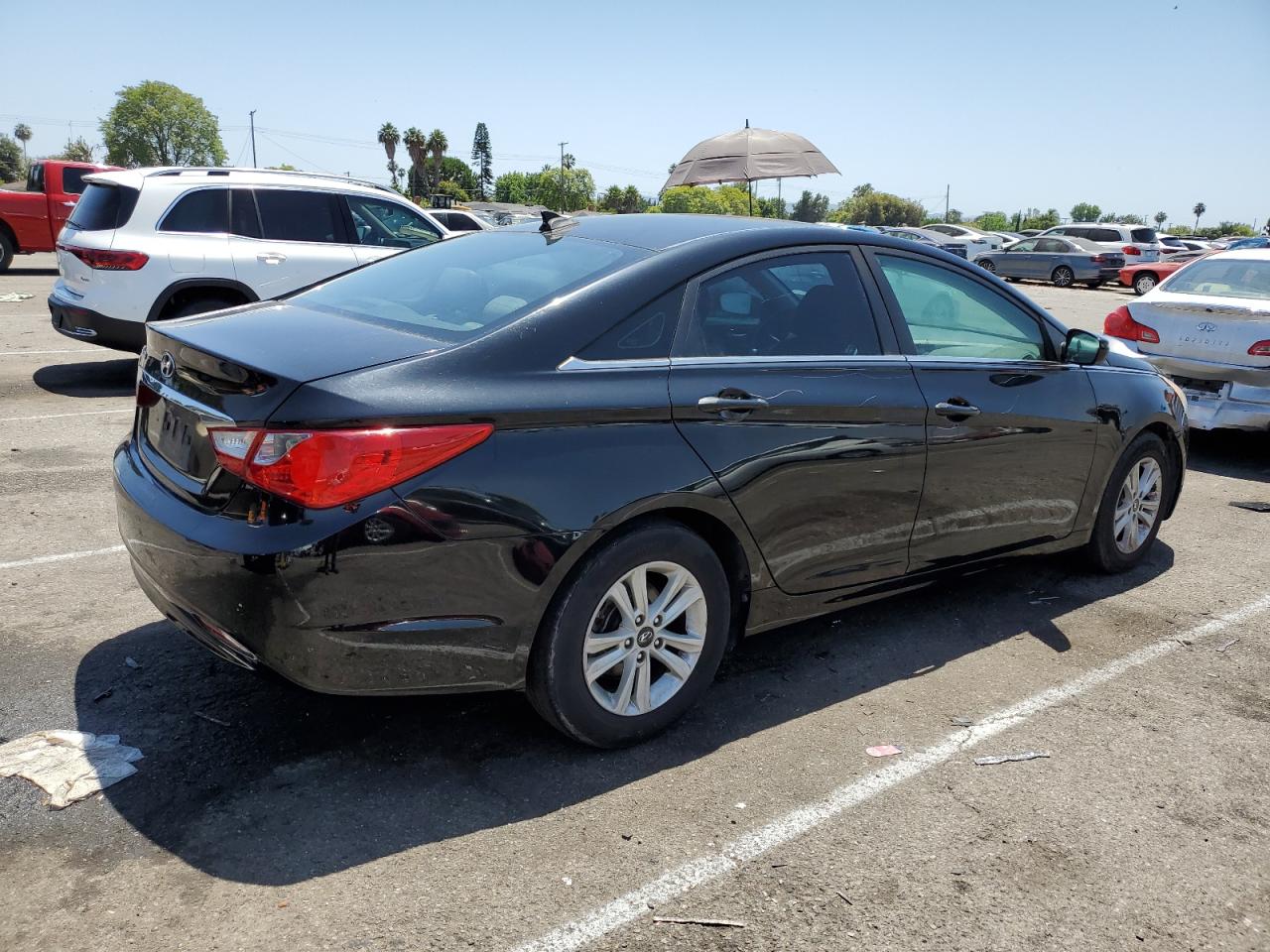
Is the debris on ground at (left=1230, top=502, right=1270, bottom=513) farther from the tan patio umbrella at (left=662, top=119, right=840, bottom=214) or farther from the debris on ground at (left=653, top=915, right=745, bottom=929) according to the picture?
the tan patio umbrella at (left=662, top=119, right=840, bottom=214)

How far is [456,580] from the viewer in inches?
115

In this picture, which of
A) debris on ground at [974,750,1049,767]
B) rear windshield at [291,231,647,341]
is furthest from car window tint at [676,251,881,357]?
debris on ground at [974,750,1049,767]

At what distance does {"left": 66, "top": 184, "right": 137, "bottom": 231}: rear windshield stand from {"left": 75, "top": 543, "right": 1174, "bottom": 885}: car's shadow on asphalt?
5.75 m

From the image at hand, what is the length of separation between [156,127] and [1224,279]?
133958 mm

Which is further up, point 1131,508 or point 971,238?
point 971,238

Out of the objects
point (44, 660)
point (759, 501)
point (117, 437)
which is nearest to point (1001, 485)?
point (759, 501)

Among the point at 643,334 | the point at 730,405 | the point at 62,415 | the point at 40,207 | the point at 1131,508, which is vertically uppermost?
the point at 40,207

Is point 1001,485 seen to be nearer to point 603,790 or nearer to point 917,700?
point 917,700

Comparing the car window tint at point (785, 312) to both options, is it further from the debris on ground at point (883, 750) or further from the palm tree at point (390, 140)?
the palm tree at point (390, 140)

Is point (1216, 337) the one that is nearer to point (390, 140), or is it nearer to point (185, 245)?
point (185, 245)

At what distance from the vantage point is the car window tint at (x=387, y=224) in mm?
9688

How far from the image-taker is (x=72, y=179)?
62.6ft

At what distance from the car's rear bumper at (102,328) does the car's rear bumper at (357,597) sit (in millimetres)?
6167

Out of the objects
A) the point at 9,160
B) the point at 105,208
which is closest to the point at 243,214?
the point at 105,208
